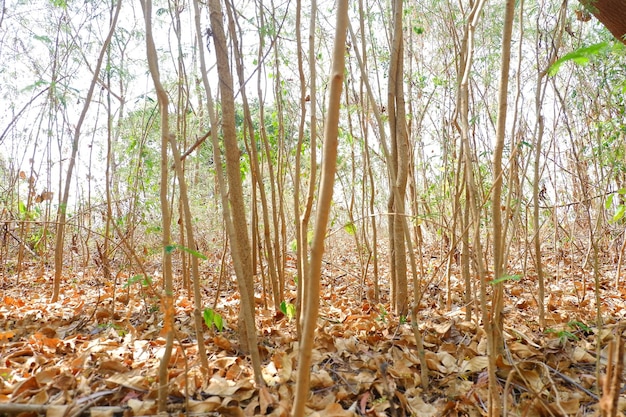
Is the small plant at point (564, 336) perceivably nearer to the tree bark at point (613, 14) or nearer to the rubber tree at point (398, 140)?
the rubber tree at point (398, 140)

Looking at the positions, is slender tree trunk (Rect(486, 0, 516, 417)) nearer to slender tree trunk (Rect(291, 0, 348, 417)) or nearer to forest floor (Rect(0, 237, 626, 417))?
forest floor (Rect(0, 237, 626, 417))

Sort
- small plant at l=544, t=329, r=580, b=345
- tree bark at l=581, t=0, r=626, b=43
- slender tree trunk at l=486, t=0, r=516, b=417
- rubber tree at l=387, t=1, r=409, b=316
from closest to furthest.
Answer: slender tree trunk at l=486, t=0, r=516, b=417 → small plant at l=544, t=329, r=580, b=345 → rubber tree at l=387, t=1, r=409, b=316 → tree bark at l=581, t=0, r=626, b=43

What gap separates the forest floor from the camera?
3.85ft

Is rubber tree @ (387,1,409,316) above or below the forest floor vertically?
Result: above

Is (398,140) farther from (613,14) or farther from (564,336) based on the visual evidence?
(613,14)

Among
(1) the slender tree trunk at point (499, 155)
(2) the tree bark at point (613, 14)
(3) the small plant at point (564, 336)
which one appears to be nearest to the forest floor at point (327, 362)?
(3) the small plant at point (564, 336)

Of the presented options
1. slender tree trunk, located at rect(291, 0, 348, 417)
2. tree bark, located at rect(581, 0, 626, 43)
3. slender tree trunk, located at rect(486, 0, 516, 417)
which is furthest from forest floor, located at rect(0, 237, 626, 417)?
tree bark, located at rect(581, 0, 626, 43)

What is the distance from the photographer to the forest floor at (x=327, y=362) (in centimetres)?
117

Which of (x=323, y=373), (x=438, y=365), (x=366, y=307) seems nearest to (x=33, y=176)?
(x=366, y=307)

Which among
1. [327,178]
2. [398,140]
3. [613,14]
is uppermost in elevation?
[613,14]

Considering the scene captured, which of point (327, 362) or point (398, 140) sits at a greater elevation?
point (398, 140)

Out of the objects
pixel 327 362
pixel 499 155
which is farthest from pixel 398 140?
pixel 327 362

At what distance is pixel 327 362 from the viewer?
1.56m

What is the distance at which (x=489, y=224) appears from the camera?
9.80 ft
